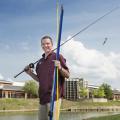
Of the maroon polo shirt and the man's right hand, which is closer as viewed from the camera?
the maroon polo shirt

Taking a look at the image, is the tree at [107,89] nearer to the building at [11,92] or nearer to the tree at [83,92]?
the tree at [83,92]

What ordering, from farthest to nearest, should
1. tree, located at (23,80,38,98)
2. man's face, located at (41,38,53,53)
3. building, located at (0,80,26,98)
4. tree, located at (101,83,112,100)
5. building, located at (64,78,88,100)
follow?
tree, located at (101,83,112,100) < building, located at (64,78,88,100) < building, located at (0,80,26,98) < tree, located at (23,80,38,98) < man's face, located at (41,38,53,53)

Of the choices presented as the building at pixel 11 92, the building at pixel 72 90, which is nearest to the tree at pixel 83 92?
the building at pixel 72 90

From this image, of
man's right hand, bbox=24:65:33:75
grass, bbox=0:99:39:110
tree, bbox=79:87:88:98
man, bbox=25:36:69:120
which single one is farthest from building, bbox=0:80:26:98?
man, bbox=25:36:69:120

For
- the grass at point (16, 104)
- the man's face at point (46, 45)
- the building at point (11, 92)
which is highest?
the building at point (11, 92)

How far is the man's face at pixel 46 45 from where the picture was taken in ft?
21.6

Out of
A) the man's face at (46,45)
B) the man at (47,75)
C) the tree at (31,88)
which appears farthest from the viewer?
the tree at (31,88)

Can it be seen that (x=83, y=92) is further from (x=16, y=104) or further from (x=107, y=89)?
(x=16, y=104)

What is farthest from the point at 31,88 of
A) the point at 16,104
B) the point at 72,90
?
the point at 16,104

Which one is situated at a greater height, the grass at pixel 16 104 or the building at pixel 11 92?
the building at pixel 11 92

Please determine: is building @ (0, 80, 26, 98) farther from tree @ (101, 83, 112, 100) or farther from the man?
the man

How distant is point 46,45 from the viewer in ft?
21.7

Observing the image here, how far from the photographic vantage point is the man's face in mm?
6582

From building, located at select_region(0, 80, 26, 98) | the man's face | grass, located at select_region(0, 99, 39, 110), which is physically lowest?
grass, located at select_region(0, 99, 39, 110)
